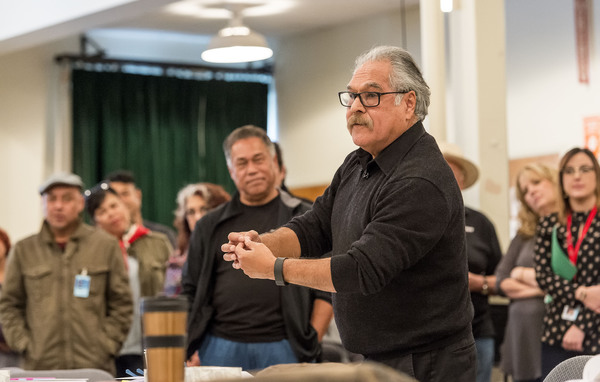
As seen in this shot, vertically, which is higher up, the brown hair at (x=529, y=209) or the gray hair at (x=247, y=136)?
the gray hair at (x=247, y=136)

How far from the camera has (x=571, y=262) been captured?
4000 millimetres

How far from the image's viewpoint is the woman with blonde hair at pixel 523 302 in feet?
14.1

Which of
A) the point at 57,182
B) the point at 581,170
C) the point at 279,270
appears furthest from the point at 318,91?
the point at 279,270

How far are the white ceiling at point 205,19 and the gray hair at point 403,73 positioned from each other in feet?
14.6

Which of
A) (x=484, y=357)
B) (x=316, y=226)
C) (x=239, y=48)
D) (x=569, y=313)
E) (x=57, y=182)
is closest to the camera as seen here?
(x=316, y=226)

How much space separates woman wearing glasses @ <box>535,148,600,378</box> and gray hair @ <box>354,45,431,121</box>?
1.77 metres

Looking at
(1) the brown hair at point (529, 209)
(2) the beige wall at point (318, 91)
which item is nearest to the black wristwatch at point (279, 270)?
(1) the brown hair at point (529, 209)

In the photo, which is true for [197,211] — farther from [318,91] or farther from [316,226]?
[318,91]

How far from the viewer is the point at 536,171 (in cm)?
465

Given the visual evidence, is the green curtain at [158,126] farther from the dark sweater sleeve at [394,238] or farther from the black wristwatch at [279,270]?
the dark sweater sleeve at [394,238]

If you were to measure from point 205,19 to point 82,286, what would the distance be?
4.55 metres

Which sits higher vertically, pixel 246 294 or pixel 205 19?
pixel 205 19

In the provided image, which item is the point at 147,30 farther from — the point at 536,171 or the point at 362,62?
the point at 362,62

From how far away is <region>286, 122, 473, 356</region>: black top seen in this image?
7.19 ft
